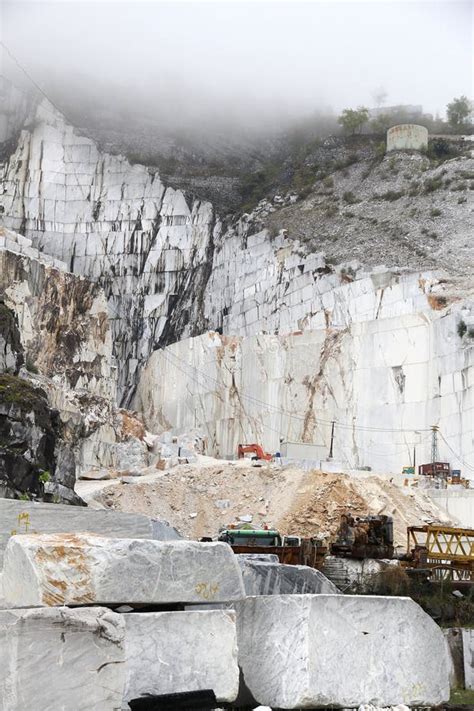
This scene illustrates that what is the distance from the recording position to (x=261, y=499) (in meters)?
46.3

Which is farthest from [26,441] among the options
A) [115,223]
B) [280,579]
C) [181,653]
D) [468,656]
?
[115,223]

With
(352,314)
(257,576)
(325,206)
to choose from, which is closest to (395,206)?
(325,206)

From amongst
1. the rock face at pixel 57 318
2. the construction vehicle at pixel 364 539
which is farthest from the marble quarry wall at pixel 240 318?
the construction vehicle at pixel 364 539

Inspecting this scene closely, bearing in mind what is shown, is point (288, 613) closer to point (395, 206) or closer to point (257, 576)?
point (257, 576)

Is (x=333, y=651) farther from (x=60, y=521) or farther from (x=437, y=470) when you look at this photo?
(x=437, y=470)

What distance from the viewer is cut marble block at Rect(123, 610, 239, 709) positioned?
7105mm

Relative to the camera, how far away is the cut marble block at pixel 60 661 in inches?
249

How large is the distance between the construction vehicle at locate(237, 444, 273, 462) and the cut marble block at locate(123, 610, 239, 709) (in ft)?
160

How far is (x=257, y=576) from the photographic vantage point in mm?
9070

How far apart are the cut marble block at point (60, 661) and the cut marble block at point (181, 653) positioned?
0.52m

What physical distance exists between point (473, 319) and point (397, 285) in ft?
25.6

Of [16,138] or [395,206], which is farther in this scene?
[16,138]

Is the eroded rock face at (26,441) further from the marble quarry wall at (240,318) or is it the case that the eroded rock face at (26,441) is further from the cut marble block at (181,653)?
the marble quarry wall at (240,318)

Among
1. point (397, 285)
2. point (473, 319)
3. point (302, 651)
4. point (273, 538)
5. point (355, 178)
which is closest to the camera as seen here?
point (302, 651)
